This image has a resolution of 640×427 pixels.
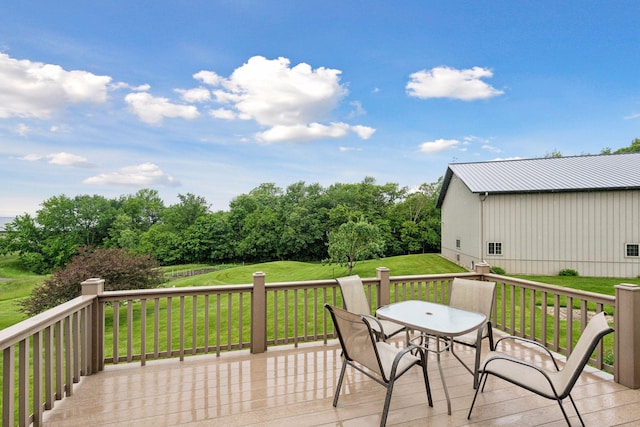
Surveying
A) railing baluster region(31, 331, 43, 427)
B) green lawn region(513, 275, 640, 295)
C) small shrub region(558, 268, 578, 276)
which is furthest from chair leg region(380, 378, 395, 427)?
small shrub region(558, 268, 578, 276)

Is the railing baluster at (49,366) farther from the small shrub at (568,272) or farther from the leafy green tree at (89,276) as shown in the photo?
the small shrub at (568,272)

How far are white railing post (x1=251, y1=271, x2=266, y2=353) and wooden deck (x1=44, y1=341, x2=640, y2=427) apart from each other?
12.2 inches

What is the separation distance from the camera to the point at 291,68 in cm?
1267

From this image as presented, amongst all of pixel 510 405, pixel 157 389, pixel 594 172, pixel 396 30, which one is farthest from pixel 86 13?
pixel 594 172

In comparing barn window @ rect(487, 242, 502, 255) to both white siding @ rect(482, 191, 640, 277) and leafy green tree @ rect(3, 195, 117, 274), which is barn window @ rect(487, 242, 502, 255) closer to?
white siding @ rect(482, 191, 640, 277)

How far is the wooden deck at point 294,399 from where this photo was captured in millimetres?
2518

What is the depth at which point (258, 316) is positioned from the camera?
3898 mm

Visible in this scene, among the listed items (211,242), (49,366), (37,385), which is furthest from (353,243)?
(211,242)

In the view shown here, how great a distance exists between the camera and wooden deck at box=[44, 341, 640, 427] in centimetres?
252

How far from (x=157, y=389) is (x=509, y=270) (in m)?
13.1

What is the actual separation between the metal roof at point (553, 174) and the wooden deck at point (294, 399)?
35.5ft

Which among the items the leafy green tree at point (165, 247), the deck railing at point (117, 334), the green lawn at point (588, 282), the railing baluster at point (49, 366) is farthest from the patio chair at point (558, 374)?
the leafy green tree at point (165, 247)

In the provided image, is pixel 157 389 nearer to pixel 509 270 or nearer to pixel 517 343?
pixel 517 343

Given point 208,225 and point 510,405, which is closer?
point 510,405
